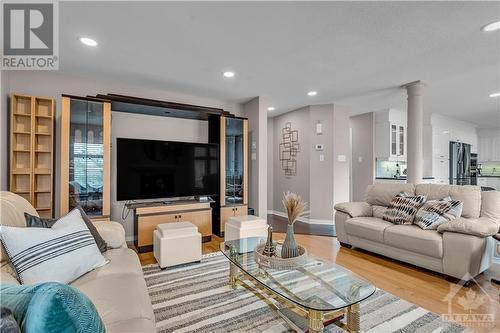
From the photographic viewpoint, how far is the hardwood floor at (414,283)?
1984 mm

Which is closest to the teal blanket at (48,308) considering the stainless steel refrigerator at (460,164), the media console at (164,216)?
the media console at (164,216)

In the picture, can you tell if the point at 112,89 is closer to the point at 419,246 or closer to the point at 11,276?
the point at 11,276

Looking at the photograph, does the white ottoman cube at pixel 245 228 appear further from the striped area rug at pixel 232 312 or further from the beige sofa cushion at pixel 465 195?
the beige sofa cushion at pixel 465 195

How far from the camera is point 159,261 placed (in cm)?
269

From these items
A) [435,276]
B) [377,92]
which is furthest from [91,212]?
[377,92]

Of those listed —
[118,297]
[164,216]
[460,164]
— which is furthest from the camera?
[460,164]

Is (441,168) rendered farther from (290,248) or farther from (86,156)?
(86,156)

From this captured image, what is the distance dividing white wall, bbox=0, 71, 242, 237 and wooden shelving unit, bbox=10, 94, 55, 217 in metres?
0.11

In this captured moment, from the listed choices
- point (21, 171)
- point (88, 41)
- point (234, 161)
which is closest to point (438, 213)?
point (234, 161)

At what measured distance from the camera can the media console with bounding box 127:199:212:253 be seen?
323 cm

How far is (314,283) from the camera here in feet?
5.54

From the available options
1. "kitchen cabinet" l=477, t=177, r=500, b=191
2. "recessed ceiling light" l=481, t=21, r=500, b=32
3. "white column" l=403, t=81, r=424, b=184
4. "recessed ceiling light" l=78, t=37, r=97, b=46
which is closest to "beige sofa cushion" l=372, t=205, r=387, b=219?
"white column" l=403, t=81, r=424, b=184

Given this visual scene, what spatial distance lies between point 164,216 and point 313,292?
240cm

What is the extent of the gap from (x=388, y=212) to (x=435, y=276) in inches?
32.1
